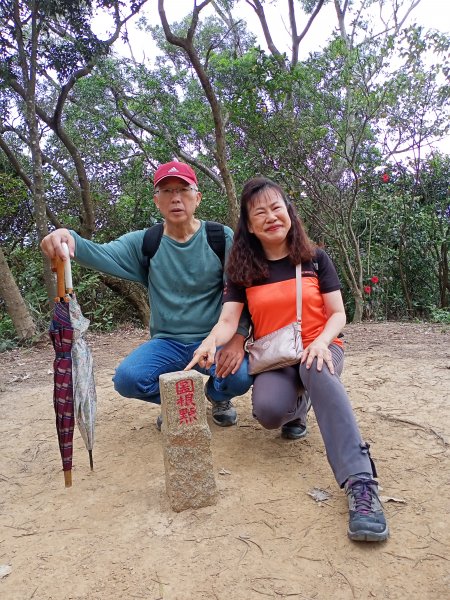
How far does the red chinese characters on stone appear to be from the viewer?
2170 mm

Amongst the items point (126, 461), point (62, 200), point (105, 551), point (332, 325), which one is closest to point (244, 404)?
point (126, 461)

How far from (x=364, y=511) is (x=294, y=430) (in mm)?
928

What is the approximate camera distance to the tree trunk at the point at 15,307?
6383 millimetres

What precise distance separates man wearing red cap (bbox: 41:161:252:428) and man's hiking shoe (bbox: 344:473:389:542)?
871 millimetres

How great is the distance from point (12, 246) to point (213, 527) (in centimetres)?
824

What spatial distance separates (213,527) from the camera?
205 centimetres

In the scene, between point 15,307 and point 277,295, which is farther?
point 15,307

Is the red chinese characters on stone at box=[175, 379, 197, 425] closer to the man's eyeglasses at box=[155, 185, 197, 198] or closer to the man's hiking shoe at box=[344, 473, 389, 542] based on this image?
the man's hiking shoe at box=[344, 473, 389, 542]

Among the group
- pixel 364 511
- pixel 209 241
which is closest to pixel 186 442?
pixel 364 511

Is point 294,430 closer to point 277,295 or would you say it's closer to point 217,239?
point 277,295

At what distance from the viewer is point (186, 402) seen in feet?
7.14

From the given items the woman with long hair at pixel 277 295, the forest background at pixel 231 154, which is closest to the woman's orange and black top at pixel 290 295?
the woman with long hair at pixel 277 295

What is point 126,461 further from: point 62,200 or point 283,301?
point 62,200

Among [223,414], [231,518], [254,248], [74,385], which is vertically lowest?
[231,518]
